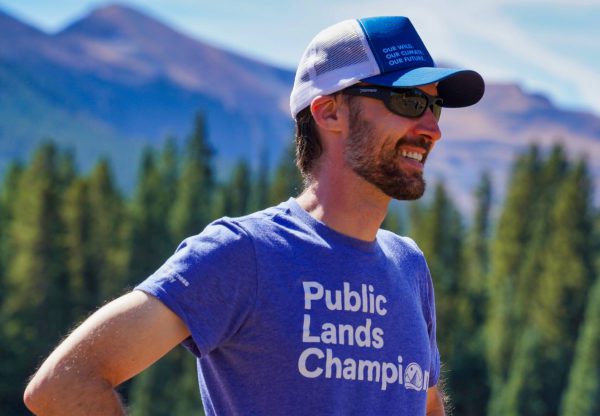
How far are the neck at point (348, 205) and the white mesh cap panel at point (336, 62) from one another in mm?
278

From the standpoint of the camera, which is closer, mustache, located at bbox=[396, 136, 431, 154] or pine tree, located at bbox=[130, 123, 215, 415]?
mustache, located at bbox=[396, 136, 431, 154]

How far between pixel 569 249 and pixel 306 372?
184ft

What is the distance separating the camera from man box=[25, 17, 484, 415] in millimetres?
2934

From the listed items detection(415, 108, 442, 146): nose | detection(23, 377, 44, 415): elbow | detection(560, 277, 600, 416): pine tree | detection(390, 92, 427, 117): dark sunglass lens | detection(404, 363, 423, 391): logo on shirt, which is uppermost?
detection(390, 92, 427, 117): dark sunglass lens

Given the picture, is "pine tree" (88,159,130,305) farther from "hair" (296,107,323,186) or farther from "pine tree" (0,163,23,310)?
"hair" (296,107,323,186)

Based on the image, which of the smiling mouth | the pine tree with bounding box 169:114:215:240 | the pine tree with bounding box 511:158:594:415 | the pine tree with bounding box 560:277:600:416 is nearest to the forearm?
the smiling mouth

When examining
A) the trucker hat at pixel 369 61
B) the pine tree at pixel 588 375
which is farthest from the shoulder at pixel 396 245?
the pine tree at pixel 588 375

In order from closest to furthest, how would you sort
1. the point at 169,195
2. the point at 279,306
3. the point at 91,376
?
the point at 91,376
the point at 279,306
the point at 169,195

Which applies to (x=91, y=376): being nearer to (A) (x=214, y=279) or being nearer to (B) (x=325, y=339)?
(A) (x=214, y=279)

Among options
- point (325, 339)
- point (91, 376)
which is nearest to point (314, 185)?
point (325, 339)

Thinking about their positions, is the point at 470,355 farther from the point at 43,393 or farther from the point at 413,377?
the point at 43,393

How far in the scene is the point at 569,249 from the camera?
5731 cm

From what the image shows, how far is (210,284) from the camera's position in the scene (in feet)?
9.86

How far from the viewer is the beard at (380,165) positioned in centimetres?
339
